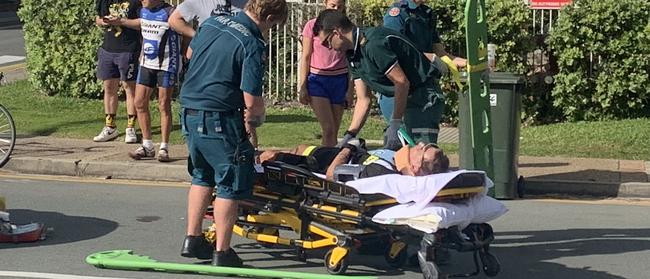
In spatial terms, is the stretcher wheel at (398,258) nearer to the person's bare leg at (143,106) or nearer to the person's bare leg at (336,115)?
the person's bare leg at (336,115)

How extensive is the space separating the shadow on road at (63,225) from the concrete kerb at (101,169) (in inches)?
78.1

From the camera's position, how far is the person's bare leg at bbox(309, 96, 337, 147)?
970 cm

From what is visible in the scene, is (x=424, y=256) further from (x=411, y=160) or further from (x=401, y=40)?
(x=401, y=40)

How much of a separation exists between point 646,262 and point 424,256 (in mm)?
1878

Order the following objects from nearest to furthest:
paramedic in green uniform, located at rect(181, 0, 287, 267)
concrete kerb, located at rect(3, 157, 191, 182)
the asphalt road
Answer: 1. paramedic in green uniform, located at rect(181, 0, 287, 267)
2. the asphalt road
3. concrete kerb, located at rect(3, 157, 191, 182)

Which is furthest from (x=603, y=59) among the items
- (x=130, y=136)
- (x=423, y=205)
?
(x=423, y=205)

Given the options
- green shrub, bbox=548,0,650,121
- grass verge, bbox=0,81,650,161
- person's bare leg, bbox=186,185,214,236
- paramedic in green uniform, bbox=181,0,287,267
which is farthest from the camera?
green shrub, bbox=548,0,650,121

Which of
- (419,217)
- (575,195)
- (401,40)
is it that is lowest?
(575,195)

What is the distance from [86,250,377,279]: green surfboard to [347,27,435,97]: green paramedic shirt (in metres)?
1.65

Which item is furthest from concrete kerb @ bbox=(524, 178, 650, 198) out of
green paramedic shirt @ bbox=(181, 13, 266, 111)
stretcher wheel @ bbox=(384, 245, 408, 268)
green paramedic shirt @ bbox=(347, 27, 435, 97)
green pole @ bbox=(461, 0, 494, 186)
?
green paramedic shirt @ bbox=(181, 13, 266, 111)

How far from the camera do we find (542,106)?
14.1 meters

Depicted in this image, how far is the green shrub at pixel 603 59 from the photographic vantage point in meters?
13.3

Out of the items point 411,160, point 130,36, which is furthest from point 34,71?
point 411,160

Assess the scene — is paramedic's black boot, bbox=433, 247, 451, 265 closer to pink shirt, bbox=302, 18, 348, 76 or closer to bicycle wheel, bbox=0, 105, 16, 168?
pink shirt, bbox=302, 18, 348, 76
